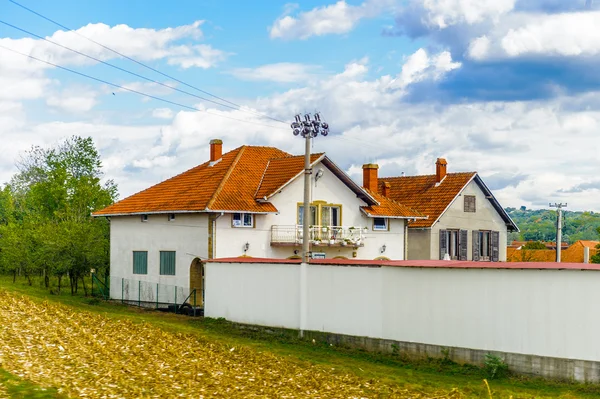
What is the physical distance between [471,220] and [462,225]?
1099mm

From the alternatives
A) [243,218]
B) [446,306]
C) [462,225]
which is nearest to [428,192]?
[462,225]

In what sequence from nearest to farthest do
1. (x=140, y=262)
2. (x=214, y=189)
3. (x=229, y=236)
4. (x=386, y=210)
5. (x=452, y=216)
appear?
1. (x=229, y=236)
2. (x=214, y=189)
3. (x=140, y=262)
4. (x=386, y=210)
5. (x=452, y=216)

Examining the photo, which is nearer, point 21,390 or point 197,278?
point 21,390

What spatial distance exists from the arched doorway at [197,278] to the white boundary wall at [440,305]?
9135 mm

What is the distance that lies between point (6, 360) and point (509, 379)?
1279cm

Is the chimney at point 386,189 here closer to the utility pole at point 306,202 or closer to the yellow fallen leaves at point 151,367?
the utility pole at point 306,202

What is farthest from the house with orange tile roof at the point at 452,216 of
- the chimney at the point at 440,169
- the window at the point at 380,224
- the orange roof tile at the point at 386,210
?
the window at the point at 380,224

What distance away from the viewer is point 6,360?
62.2 feet

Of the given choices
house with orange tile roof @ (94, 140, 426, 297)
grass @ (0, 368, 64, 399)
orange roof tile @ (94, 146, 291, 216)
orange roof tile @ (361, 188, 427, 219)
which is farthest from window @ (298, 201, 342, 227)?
grass @ (0, 368, 64, 399)

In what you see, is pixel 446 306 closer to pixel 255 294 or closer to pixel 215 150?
pixel 255 294

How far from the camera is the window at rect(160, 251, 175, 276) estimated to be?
139ft

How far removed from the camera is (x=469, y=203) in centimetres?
5691

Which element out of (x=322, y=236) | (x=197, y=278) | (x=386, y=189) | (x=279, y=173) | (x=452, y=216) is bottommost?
(x=197, y=278)

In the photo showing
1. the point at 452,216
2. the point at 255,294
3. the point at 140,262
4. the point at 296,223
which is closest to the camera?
the point at 255,294
